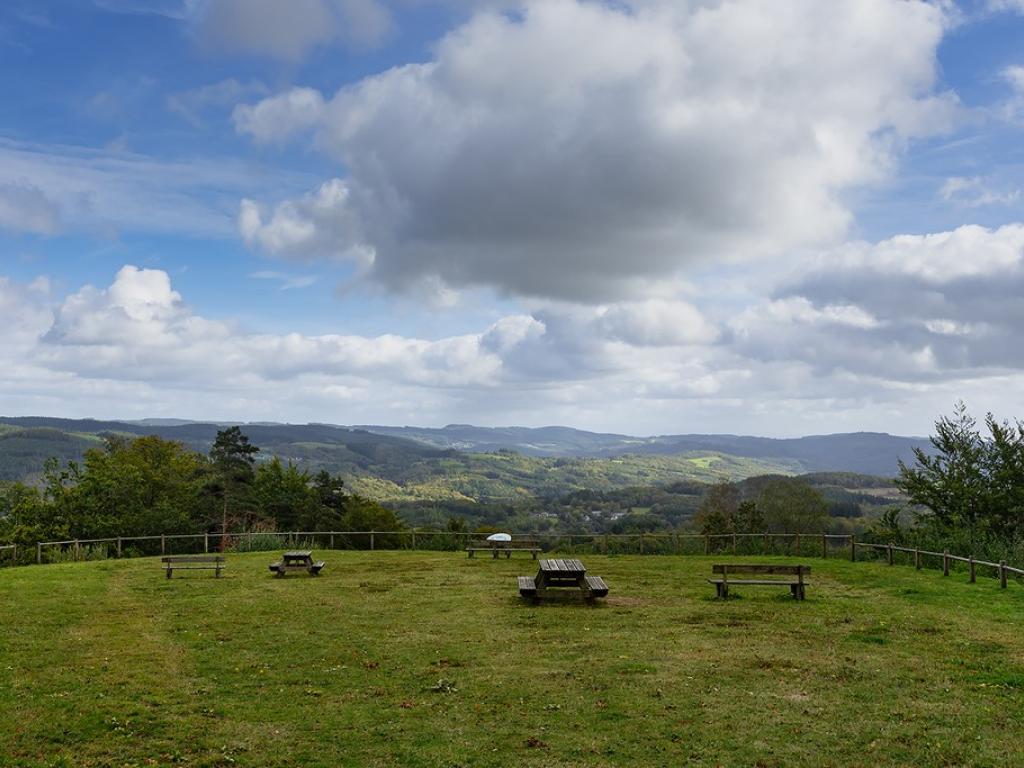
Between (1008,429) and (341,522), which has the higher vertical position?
(1008,429)

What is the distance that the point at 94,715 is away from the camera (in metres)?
Result: 8.92

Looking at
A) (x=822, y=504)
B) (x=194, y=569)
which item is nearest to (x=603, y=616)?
(x=194, y=569)

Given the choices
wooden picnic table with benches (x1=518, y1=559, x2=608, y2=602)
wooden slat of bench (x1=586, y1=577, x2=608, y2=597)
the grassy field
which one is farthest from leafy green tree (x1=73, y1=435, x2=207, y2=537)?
wooden slat of bench (x1=586, y1=577, x2=608, y2=597)

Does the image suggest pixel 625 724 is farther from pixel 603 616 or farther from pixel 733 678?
pixel 603 616

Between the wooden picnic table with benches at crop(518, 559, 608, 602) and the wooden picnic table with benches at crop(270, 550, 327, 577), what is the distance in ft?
Result: 27.9

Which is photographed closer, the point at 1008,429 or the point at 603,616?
the point at 603,616

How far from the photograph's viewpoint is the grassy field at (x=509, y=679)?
7859 mm

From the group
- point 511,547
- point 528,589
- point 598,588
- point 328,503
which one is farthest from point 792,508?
point 528,589

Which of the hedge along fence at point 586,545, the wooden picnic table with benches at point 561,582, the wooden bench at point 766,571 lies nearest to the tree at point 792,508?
the hedge along fence at point 586,545

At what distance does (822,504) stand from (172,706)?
220 ft

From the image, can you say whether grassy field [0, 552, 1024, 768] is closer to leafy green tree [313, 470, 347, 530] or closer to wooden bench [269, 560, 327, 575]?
wooden bench [269, 560, 327, 575]

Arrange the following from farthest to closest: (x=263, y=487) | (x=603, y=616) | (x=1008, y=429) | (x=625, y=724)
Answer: (x=263, y=487) < (x=1008, y=429) < (x=603, y=616) < (x=625, y=724)

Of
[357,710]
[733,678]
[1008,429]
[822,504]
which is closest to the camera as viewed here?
[357,710]

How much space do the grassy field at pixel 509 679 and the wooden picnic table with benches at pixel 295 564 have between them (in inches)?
164
